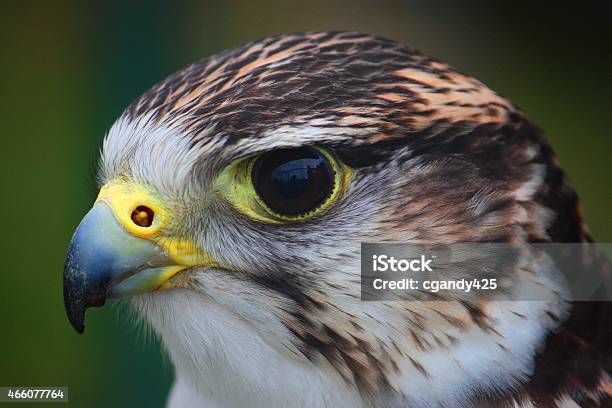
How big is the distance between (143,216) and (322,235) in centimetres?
31

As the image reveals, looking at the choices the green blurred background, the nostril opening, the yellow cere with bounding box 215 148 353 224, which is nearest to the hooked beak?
the nostril opening

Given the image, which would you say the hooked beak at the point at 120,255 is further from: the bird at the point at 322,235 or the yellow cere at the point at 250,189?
the yellow cere at the point at 250,189

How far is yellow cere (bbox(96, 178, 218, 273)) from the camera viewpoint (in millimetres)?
1310

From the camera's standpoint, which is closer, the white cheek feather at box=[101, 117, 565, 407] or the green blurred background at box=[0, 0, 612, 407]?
the white cheek feather at box=[101, 117, 565, 407]

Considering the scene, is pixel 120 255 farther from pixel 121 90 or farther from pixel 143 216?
pixel 121 90

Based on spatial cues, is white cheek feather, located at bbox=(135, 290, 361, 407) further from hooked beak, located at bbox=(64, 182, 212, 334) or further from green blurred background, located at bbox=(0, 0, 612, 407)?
green blurred background, located at bbox=(0, 0, 612, 407)

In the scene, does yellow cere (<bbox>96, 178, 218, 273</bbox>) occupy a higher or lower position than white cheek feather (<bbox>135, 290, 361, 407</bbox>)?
higher

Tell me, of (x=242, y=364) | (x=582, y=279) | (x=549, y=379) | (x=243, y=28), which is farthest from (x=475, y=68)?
(x=242, y=364)

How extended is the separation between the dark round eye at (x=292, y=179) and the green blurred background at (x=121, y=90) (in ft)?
1.75

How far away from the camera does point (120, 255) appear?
129 centimetres

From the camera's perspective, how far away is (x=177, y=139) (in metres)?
1.35

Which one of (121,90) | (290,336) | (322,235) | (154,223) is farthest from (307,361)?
(121,90)

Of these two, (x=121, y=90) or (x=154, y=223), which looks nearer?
(x=154, y=223)

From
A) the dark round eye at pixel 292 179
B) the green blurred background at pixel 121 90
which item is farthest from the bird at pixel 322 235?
the green blurred background at pixel 121 90
